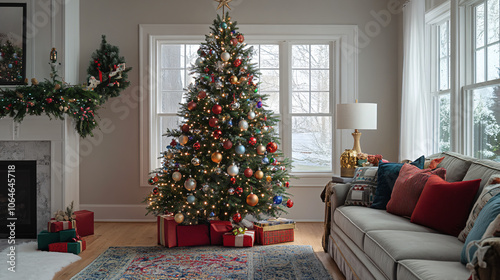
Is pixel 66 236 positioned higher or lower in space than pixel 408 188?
lower

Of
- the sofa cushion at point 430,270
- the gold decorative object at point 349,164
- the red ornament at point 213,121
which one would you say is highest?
the red ornament at point 213,121

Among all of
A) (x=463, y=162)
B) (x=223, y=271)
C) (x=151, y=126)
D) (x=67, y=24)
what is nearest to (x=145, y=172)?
(x=151, y=126)

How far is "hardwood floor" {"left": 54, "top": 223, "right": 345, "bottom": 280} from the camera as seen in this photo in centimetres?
374

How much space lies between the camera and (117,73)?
17.7 ft

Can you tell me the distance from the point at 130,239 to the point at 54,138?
1.42 m

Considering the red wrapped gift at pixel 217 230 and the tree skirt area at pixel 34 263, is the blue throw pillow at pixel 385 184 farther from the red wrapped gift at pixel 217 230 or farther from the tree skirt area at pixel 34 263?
the tree skirt area at pixel 34 263

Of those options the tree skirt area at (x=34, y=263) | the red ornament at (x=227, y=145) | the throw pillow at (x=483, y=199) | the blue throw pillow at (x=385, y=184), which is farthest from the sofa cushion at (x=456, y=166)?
the tree skirt area at (x=34, y=263)

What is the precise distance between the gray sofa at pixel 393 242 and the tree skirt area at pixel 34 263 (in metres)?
2.29

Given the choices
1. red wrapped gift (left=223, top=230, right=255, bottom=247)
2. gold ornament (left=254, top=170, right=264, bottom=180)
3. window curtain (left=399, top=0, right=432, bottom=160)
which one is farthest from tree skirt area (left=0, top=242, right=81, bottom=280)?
window curtain (left=399, top=0, right=432, bottom=160)

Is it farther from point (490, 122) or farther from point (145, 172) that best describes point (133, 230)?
point (490, 122)

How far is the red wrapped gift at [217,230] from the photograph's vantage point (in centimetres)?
448

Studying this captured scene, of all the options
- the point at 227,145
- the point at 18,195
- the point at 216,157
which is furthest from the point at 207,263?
the point at 18,195

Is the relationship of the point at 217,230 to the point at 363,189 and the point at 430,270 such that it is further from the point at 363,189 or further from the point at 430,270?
the point at 430,270

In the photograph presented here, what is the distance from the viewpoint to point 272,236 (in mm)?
4574
